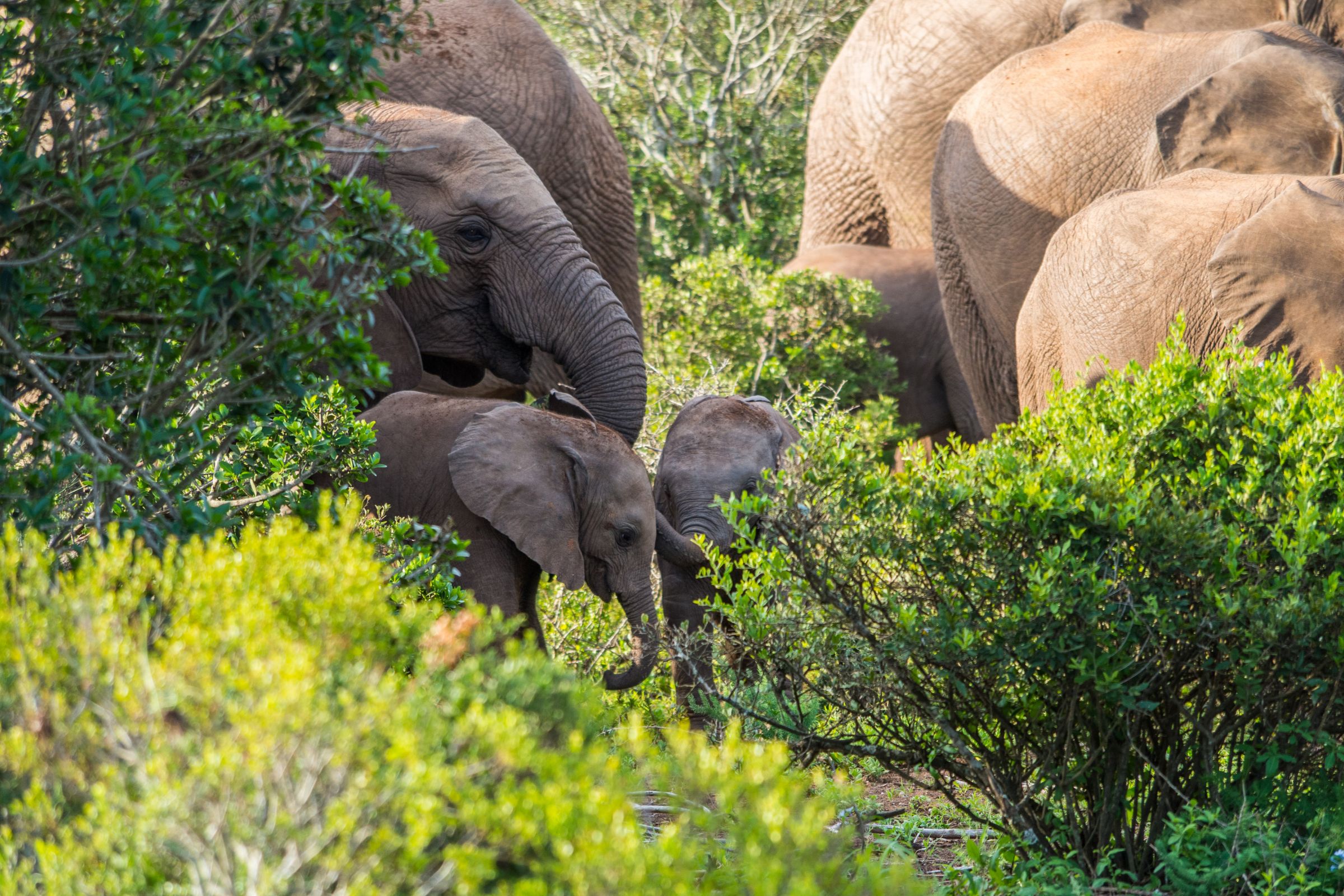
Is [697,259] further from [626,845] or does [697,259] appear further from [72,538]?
[626,845]

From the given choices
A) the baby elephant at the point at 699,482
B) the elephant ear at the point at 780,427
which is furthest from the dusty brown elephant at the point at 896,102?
the baby elephant at the point at 699,482

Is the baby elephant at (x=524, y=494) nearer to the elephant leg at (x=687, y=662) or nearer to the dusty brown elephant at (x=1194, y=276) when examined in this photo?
the elephant leg at (x=687, y=662)

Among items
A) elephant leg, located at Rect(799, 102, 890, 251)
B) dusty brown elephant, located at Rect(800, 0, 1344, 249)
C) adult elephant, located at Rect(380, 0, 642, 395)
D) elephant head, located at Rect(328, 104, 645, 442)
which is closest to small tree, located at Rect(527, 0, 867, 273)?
elephant leg, located at Rect(799, 102, 890, 251)

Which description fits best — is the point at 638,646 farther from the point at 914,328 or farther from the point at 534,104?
the point at 914,328

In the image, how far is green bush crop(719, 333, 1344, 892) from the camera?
3.63 meters

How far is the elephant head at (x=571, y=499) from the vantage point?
5.28m

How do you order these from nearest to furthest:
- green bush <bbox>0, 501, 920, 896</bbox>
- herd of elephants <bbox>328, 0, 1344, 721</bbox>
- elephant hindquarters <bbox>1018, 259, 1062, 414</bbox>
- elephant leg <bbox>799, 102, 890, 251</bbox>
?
green bush <bbox>0, 501, 920, 896</bbox> < herd of elephants <bbox>328, 0, 1344, 721</bbox> < elephant hindquarters <bbox>1018, 259, 1062, 414</bbox> < elephant leg <bbox>799, 102, 890, 251</bbox>

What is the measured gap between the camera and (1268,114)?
6953 mm

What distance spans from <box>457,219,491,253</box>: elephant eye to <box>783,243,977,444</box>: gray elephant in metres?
4.58

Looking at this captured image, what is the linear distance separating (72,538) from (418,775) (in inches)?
72.9

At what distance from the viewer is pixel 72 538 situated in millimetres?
3717

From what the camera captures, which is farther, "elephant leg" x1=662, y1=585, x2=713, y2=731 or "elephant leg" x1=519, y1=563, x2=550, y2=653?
"elephant leg" x1=519, y1=563, x2=550, y2=653

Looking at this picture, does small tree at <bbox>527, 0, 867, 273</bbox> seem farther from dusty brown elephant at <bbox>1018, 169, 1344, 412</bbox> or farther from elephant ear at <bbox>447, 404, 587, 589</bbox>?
elephant ear at <bbox>447, 404, 587, 589</bbox>

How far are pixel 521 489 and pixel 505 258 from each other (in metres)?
1.18
